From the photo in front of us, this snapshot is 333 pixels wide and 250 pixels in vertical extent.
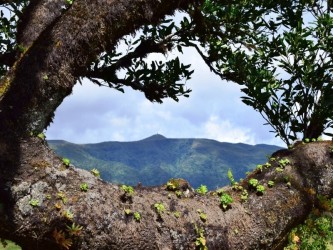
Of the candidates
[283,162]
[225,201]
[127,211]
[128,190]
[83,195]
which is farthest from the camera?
[283,162]

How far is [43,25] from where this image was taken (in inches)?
336

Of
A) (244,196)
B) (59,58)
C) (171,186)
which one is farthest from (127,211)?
(59,58)

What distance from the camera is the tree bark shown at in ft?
18.9

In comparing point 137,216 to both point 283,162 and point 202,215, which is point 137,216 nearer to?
point 202,215

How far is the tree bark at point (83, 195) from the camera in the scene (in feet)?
18.9

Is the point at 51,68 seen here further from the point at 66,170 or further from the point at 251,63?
the point at 251,63

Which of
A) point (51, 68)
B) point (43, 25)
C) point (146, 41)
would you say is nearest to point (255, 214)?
point (51, 68)

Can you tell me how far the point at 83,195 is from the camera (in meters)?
5.93

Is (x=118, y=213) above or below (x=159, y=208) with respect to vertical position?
below

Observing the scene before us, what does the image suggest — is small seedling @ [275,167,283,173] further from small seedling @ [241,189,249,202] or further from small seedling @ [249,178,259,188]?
small seedling @ [241,189,249,202]

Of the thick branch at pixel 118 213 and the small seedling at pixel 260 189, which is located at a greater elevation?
the small seedling at pixel 260 189

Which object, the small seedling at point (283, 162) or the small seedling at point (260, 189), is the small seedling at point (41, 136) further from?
the small seedling at point (283, 162)

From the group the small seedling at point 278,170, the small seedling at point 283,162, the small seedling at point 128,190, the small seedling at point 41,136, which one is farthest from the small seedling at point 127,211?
the small seedling at point 283,162

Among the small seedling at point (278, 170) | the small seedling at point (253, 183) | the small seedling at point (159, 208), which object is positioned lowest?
the small seedling at point (159, 208)
